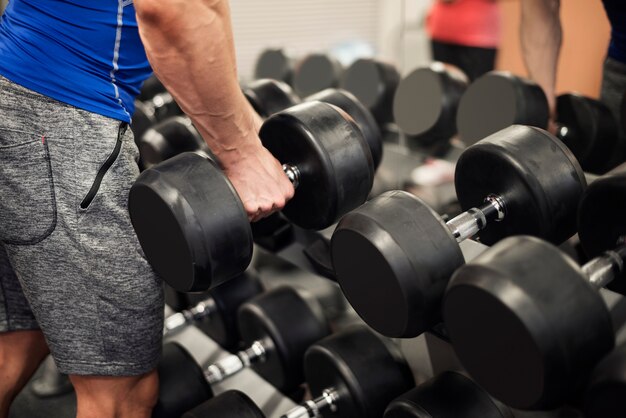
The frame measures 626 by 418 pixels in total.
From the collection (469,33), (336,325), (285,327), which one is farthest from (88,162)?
(469,33)

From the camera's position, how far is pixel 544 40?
1604 millimetres

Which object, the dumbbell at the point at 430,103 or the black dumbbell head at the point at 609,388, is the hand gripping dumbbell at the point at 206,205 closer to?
the black dumbbell head at the point at 609,388

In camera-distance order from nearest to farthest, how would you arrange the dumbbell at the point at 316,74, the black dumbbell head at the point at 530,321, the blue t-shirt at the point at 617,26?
the black dumbbell head at the point at 530,321
the blue t-shirt at the point at 617,26
the dumbbell at the point at 316,74

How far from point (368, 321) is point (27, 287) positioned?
1.85ft

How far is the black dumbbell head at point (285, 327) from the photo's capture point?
1.36 metres

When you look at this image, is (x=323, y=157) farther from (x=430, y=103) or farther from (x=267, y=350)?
(x=430, y=103)

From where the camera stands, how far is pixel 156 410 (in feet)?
4.11

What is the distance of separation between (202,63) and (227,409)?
66cm

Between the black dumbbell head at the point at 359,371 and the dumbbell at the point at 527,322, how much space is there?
1.33 feet

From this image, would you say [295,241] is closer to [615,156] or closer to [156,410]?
[156,410]

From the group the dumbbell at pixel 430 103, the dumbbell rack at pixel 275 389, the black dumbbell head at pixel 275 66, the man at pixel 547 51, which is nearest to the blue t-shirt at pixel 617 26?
the man at pixel 547 51

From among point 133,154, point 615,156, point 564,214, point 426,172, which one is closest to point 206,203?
point 133,154

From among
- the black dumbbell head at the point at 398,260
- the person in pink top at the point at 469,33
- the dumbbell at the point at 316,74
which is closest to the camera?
the black dumbbell head at the point at 398,260

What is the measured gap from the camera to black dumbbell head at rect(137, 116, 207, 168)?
1.68 metres
